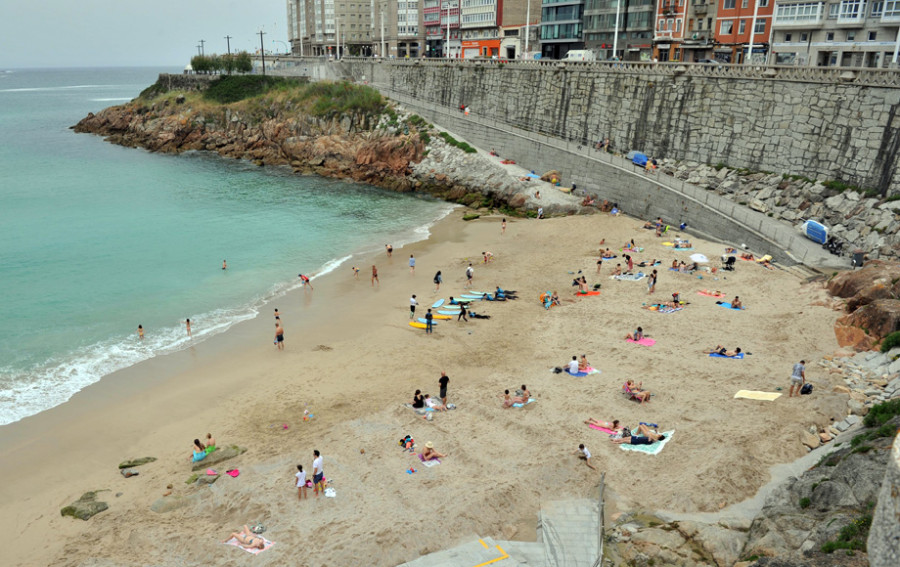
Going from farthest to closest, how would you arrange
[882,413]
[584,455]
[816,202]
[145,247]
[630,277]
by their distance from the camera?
[145,247], [816,202], [630,277], [584,455], [882,413]

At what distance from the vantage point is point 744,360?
74.3 ft

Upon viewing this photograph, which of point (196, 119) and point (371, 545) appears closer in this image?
point (371, 545)

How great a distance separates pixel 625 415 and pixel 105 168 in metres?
65.1

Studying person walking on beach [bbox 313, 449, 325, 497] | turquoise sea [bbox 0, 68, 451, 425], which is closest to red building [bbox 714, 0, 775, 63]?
turquoise sea [bbox 0, 68, 451, 425]

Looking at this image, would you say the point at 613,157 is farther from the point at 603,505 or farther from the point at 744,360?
the point at 603,505

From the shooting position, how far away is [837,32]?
44000 mm

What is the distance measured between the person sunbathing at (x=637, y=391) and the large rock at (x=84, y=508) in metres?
15.3

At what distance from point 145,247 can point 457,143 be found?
27682 mm

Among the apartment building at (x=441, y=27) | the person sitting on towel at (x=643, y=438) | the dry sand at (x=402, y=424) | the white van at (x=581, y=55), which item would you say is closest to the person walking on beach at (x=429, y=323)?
the dry sand at (x=402, y=424)

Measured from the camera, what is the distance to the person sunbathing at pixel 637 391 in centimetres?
2012

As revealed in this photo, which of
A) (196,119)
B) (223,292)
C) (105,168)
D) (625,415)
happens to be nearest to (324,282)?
(223,292)

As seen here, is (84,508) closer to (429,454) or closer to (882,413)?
(429,454)

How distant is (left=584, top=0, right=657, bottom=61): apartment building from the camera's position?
64062 millimetres

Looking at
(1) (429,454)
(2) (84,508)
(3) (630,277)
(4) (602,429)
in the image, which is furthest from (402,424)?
(3) (630,277)
